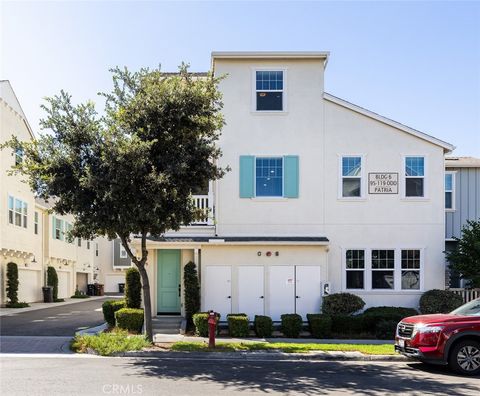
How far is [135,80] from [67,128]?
214 cm

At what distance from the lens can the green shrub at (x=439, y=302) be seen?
19.0m

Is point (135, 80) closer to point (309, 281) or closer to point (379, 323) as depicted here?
point (309, 281)

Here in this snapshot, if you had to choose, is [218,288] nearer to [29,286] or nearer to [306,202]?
[306,202]

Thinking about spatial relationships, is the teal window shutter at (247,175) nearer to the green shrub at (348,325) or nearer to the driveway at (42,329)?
the green shrub at (348,325)

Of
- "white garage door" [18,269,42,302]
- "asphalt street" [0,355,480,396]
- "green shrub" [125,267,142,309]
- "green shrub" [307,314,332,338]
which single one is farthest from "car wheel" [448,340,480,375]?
"white garage door" [18,269,42,302]

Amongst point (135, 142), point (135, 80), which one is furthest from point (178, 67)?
point (135, 142)

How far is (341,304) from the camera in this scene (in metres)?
19.0

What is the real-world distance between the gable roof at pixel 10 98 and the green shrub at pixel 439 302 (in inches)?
878

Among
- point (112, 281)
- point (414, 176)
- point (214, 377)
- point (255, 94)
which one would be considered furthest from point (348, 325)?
point (112, 281)

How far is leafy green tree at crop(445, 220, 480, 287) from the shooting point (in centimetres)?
1888

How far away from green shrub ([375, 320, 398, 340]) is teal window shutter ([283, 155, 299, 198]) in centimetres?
529

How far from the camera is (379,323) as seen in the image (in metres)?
17.9

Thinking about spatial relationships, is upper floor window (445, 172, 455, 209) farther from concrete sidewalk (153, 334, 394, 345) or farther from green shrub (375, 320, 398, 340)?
concrete sidewalk (153, 334, 394, 345)

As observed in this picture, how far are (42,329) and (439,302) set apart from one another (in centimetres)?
1341
